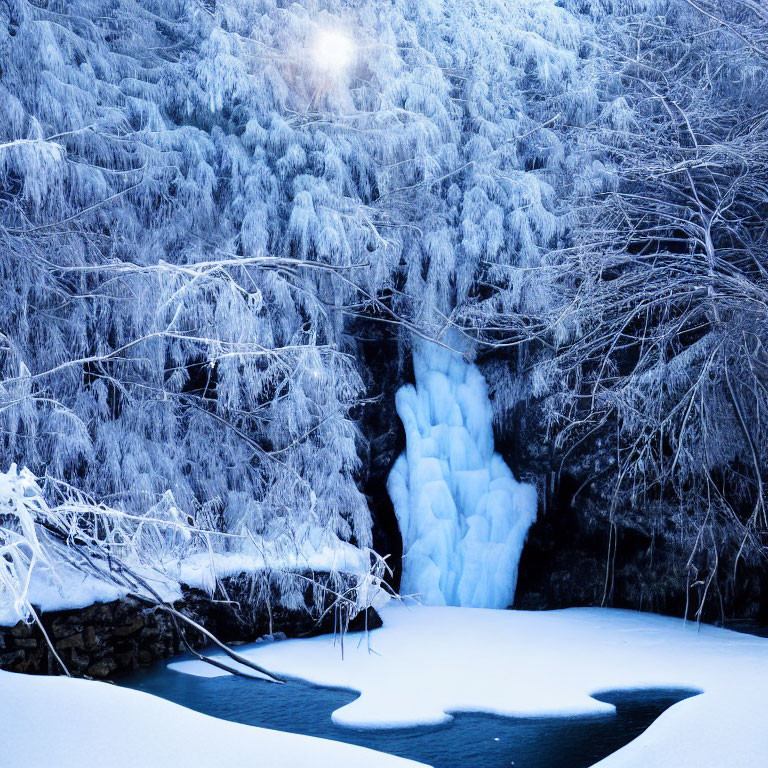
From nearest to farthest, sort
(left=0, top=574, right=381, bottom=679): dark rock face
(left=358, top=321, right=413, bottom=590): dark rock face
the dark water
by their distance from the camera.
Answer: the dark water → (left=0, top=574, right=381, bottom=679): dark rock face → (left=358, top=321, right=413, bottom=590): dark rock face

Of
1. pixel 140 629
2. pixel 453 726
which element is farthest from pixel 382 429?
pixel 453 726

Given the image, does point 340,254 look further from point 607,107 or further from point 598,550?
point 598,550

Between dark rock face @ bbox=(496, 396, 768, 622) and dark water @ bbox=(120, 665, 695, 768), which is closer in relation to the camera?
dark water @ bbox=(120, 665, 695, 768)

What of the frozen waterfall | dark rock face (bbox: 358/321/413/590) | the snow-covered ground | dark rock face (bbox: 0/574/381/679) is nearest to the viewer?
the snow-covered ground

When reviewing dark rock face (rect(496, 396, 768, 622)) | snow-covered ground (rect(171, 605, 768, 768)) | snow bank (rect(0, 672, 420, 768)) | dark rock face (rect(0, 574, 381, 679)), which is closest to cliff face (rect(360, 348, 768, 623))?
dark rock face (rect(496, 396, 768, 622))

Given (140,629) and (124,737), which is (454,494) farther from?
(124,737)

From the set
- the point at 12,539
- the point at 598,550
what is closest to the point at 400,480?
the point at 598,550

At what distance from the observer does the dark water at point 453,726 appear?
2.85 meters

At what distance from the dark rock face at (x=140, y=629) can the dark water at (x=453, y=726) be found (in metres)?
0.26

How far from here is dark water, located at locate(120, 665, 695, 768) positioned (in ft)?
9.34

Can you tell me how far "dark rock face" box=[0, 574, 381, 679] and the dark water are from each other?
0.85ft

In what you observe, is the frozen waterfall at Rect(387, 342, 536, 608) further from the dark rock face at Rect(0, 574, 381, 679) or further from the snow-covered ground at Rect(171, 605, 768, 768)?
the dark rock face at Rect(0, 574, 381, 679)

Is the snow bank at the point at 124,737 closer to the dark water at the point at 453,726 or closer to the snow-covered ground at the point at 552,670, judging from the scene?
the dark water at the point at 453,726

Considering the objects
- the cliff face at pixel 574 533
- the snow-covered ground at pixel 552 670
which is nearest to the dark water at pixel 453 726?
the snow-covered ground at pixel 552 670
